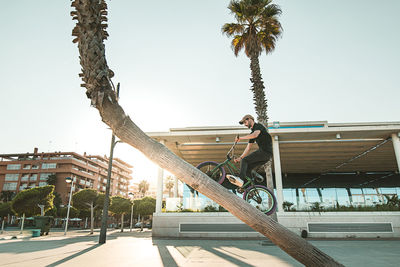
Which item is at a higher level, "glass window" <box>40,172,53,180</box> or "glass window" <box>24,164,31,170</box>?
"glass window" <box>24,164,31,170</box>

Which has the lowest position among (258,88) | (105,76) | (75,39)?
(105,76)

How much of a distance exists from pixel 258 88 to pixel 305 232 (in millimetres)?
9839

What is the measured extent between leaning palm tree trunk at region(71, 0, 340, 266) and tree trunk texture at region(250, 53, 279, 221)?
9433 millimetres

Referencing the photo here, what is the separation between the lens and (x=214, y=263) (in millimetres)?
7887

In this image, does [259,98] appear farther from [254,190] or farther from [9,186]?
[9,186]

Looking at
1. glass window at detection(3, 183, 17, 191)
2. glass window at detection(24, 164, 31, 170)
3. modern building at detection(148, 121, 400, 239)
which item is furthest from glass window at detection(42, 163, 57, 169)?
modern building at detection(148, 121, 400, 239)

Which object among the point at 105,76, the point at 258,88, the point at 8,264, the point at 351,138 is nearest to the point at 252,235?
the point at 258,88

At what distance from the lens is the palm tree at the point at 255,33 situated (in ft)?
44.7

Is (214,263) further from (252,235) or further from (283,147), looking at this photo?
(283,147)

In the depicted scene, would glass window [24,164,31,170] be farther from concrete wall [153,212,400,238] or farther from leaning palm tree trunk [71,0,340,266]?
leaning palm tree trunk [71,0,340,266]

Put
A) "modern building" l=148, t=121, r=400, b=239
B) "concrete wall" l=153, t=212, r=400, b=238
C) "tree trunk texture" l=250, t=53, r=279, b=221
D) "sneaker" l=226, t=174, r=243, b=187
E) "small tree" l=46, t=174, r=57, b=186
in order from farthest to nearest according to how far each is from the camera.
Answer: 1. "small tree" l=46, t=174, r=57, b=186
2. "modern building" l=148, t=121, r=400, b=239
3. "concrete wall" l=153, t=212, r=400, b=238
4. "tree trunk texture" l=250, t=53, r=279, b=221
5. "sneaker" l=226, t=174, r=243, b=187

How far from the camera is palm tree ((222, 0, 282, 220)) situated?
44.7ft

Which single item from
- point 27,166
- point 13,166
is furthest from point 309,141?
point 13,166

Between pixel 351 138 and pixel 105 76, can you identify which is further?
pixel 351 138
